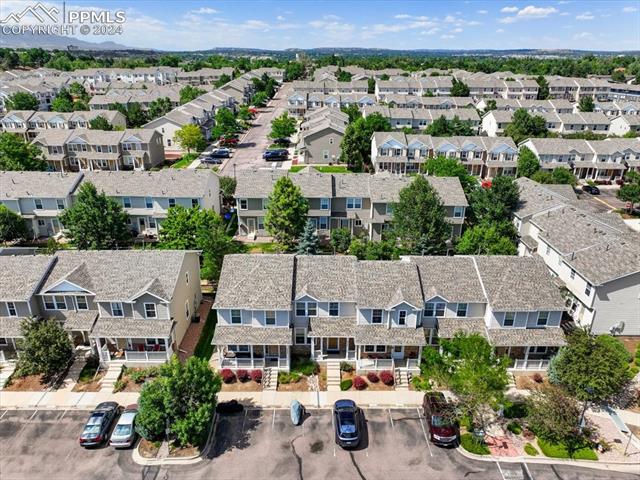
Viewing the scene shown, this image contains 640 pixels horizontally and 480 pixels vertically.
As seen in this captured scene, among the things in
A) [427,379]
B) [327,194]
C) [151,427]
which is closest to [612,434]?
[427,379]

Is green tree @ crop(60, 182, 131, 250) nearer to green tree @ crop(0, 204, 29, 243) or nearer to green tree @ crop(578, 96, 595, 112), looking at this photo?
green tree @ crop(0, 204, 29, 243)

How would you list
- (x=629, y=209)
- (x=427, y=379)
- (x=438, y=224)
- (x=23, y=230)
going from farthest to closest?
(x=629, y=209) → (x=23, y=230) → (x=438, y=224) → (x=427, y=379)

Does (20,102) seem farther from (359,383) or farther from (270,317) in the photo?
(359,383)

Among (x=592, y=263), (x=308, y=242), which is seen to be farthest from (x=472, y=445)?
(x=308, y=242)

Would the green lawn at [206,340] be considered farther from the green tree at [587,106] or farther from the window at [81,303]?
the green tree at [587,106]

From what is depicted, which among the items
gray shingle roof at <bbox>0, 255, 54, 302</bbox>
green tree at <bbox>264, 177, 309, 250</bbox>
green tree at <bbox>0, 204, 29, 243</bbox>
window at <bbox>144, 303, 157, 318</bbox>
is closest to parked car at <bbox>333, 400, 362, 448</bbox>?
window at <bbox>144, 303, 157, 318</bbox>

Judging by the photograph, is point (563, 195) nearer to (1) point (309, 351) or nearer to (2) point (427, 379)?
(2) point (427, 379)
